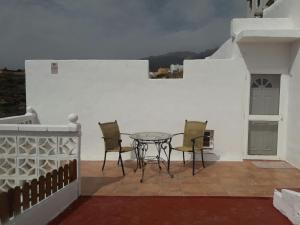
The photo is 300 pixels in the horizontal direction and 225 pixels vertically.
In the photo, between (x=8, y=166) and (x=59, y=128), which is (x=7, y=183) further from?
(x=59, y=128)

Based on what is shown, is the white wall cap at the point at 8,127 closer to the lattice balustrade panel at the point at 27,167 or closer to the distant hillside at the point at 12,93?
the lattice balustrade panel at the point at 27,167

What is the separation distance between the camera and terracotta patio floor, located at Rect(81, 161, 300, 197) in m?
5.34

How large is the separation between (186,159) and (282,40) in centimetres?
364

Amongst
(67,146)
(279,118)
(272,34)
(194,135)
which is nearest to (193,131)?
(194,135)

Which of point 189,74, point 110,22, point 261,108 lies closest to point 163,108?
point 189,74

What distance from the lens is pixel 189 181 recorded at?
5957mm

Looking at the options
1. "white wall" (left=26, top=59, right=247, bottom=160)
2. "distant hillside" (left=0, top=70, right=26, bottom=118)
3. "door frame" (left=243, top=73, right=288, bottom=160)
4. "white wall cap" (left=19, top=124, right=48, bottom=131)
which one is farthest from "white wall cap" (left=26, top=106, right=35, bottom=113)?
"door frame" (left=243, top=73, right=288, bottom=160)

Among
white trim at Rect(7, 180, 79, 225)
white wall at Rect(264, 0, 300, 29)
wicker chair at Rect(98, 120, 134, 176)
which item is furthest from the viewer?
white wall at Rect(264, 0, 300, 29)

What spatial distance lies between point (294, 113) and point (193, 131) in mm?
2406

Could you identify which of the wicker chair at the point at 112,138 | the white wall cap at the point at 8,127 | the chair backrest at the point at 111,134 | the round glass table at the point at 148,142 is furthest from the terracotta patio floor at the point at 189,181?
the white wall cap at the point at 8,127

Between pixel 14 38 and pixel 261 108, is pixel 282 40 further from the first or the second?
pixel 14 38

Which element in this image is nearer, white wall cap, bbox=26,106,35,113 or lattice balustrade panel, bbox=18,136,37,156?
lattice balustrade panel, bbox=18,136,37,156

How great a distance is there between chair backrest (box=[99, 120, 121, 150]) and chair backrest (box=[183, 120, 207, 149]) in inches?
61.1

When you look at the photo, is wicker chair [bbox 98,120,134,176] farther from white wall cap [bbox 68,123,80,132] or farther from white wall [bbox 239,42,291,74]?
white wall [bbox 239,42,291,74]
